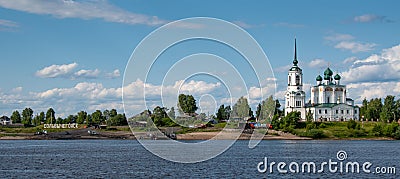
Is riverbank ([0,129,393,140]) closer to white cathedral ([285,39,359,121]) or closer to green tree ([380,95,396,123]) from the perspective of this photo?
white cathedral ([285,39,359,121])

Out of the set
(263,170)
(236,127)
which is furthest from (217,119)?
(263,170)

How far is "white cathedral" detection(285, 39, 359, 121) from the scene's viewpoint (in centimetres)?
18875

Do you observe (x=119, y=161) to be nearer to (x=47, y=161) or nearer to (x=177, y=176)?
(x=47, y=161)

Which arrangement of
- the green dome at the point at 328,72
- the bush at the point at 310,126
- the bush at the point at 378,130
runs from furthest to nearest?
1. the green dome at the point at 328,72
2. the bush at the point at 310,126
3. the bush at the point at 378,130

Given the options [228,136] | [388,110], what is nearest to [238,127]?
[228,136]

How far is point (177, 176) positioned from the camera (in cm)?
5753

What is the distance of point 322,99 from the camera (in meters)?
194

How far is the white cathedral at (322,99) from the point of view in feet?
619

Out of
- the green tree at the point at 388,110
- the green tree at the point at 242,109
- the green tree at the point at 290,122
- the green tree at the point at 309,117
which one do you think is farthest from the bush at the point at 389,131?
the green tree at the point at 242,109

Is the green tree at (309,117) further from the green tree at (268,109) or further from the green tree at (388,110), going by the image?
the green tree at (388,110)

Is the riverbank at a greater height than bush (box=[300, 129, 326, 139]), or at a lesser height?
lesser
